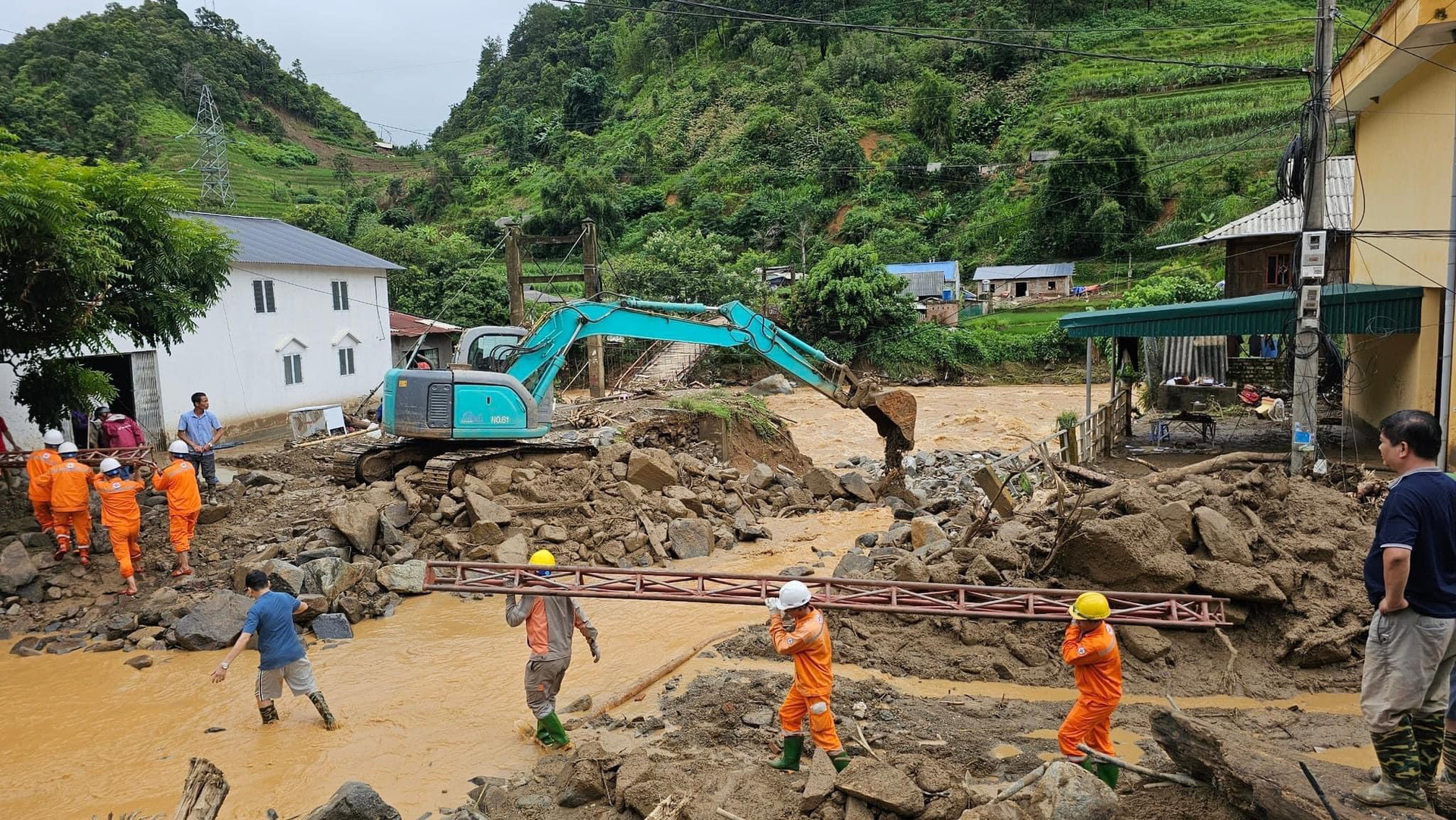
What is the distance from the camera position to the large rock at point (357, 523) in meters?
11.0

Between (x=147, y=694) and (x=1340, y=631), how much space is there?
34.6 feet

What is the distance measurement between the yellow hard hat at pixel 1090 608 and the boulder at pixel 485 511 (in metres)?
8.08

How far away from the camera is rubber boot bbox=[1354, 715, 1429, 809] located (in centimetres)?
416

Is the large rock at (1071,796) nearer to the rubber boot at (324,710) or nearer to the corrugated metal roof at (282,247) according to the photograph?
the rubber boot at (324,710)

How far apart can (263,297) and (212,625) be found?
49.2 feet

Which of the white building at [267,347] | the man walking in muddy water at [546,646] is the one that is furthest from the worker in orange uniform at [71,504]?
the white building at [267,347]

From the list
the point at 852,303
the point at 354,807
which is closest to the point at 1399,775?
the point at 354,807

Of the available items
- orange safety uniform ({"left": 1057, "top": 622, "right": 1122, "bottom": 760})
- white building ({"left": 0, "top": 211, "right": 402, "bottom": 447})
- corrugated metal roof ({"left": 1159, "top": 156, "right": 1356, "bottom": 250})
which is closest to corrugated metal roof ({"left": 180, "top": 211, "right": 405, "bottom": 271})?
white building ({"left": 0, "top": 211, "right": 402, "bottom": 447})

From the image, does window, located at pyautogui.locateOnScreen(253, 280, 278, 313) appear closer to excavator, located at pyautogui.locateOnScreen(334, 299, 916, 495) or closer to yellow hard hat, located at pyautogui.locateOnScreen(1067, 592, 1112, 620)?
excavator, located at pyautogui.locateOnScreen(334, 299, 916, 495)

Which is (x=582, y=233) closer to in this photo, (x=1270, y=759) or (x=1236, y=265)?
(x=1236, y=265)

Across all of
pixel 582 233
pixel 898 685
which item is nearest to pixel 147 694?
pixel 898 685

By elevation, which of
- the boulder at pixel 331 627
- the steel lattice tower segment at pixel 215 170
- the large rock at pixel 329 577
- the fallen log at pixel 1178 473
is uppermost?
the steel lattice tower segment at pixel 215 170

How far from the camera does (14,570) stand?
32.8ft

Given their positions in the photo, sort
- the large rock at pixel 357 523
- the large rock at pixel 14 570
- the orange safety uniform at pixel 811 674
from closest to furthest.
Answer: the orange safety uniform at pixel 811 674, the large rock at pixel 14 570, the large rock at pixel 357 523
